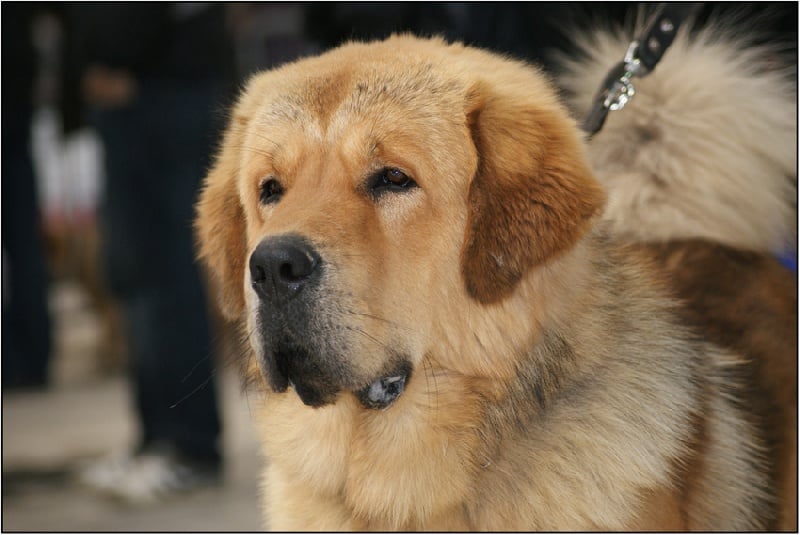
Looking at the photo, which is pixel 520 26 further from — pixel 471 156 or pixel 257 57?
pixel 257 57

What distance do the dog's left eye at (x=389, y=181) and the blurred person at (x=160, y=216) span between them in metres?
2.75

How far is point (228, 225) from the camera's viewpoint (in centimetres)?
276

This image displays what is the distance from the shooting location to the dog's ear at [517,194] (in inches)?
91.5

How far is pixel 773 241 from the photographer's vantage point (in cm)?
313

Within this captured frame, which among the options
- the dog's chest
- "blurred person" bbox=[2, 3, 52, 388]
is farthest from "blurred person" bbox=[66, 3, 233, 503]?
the dog's chest

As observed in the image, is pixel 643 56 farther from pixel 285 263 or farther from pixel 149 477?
pixel 149 477

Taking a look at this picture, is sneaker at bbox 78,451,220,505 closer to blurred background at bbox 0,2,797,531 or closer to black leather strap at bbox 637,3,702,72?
blurred background at bbox 0,2,797,531

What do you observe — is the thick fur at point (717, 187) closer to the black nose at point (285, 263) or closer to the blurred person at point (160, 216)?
the black nose at point (285, 263)

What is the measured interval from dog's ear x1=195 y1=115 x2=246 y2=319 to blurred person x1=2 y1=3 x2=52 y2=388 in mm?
4489

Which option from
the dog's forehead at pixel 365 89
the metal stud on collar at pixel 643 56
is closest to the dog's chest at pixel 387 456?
the dog's forehead at pixel 365 89

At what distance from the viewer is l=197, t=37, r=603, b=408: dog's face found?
2205mm

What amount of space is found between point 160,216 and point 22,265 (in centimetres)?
282

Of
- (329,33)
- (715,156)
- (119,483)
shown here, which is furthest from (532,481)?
(119,483)

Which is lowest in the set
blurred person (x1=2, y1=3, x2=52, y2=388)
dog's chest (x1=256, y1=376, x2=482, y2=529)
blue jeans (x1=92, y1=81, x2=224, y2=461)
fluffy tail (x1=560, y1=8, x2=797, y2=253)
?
blurred person (x1=2, y1=3, x2=52, y2=388)
